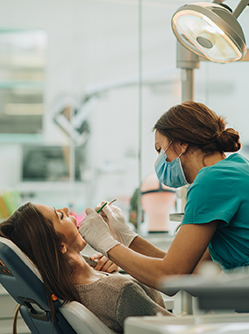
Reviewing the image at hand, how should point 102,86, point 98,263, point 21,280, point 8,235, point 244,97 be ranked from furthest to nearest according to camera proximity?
point 102,86, point 244,97, point 98,263, point 8,235, point 21,280

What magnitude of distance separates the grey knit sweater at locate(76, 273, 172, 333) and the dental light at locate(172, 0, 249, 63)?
86cm

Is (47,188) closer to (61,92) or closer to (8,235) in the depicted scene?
(61,92)

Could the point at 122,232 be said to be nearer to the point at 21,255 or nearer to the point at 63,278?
the point at 63,278

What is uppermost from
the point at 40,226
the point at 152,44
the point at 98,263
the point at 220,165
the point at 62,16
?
the point at 62,16

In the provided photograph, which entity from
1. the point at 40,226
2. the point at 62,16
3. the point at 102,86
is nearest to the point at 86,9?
the point at 62,16

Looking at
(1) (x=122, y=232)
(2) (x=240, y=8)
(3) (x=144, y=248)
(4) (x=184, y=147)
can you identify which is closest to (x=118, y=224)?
(1) (x=122, y=232)

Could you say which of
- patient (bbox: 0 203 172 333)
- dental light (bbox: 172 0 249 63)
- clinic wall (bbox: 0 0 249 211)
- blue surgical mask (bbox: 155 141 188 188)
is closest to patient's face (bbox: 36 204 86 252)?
patient (bbox: 0 203 172 333)

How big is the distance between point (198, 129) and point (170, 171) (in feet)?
0.60

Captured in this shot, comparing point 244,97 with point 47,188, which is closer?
point 244,97

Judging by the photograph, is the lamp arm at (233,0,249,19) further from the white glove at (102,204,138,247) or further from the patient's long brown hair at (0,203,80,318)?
the patient's long brown hair at (0,203,80,318)

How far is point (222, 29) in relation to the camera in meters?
1.36

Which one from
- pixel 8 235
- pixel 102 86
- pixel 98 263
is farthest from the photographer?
pixel 102 86

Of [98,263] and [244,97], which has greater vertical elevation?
[244,97]

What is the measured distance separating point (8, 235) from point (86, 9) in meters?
2.67
